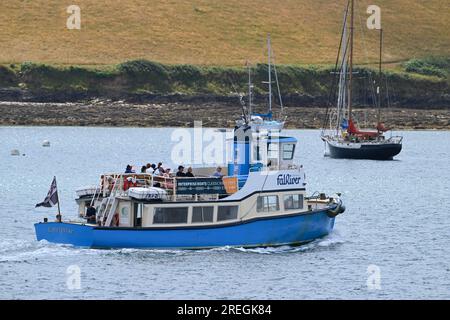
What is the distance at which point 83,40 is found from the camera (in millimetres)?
174375

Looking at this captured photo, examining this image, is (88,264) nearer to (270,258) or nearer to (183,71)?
(270,258)

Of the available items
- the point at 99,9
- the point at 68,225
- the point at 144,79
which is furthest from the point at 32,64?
the point at 68,225

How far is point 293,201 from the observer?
49094 millimetres

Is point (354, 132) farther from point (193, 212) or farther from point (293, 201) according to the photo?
point (193, 212)

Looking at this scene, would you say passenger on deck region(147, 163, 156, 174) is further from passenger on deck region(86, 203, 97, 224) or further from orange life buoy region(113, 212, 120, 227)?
passenger on deck region(86, 203, 97, 224)

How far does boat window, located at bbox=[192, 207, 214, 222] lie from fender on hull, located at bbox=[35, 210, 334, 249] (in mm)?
376

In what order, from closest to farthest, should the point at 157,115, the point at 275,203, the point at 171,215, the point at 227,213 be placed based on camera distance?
the point at 171,215 < the point at 227,213 < the point at 275,203 < the point at 157,115

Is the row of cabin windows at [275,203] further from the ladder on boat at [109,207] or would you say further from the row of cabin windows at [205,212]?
the ladder on boat at [109,207]

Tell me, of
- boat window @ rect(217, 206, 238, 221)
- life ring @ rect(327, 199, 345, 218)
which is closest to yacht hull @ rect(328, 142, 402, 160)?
life ring @ rect(327, 199, 345, 218)

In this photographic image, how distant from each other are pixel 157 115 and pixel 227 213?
334 feet

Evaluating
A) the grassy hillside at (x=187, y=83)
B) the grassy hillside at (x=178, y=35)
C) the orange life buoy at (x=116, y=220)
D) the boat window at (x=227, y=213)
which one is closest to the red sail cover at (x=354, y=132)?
the grassy hillside at (x=187, y=83)

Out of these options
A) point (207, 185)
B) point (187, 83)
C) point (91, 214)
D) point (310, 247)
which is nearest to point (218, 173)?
point (207, 185)

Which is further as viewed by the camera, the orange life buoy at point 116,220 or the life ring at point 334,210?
the life ring at point 334,210

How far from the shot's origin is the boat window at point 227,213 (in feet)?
155
